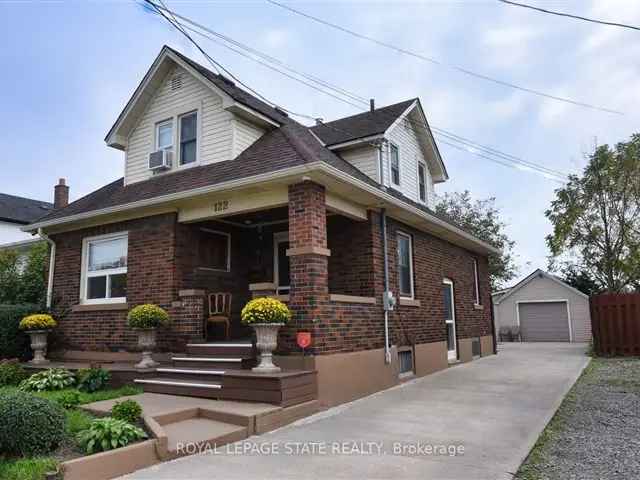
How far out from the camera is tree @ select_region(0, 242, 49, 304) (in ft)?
48.9

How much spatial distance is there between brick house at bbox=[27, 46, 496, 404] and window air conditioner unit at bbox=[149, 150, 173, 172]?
22 millimetres

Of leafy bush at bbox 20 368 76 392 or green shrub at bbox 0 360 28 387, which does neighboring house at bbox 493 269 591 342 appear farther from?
green shrub at bbox 0 360 28 387

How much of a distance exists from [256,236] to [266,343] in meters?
4.49

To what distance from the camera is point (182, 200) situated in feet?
29.3

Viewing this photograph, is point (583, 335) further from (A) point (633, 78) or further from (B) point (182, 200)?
(B) point (182, 200)

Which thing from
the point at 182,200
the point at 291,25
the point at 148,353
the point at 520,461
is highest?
the point at 291,25

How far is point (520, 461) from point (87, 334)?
29.1 ft

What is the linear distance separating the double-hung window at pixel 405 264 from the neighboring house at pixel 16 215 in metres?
18.7

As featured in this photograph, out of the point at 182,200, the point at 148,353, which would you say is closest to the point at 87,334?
the point at 148,353

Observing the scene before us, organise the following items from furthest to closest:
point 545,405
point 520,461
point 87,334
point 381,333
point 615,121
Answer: point 615,121, point 87,334, point 381,333, point 545,405, point 520,461

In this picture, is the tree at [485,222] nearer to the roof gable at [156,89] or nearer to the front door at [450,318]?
the front door at [450,318]

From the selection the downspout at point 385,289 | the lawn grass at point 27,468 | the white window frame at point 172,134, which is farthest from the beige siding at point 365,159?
the lawn grass at point 27,468

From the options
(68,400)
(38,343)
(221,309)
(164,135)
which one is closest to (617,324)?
(221,309)

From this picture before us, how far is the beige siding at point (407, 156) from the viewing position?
38.6ft
